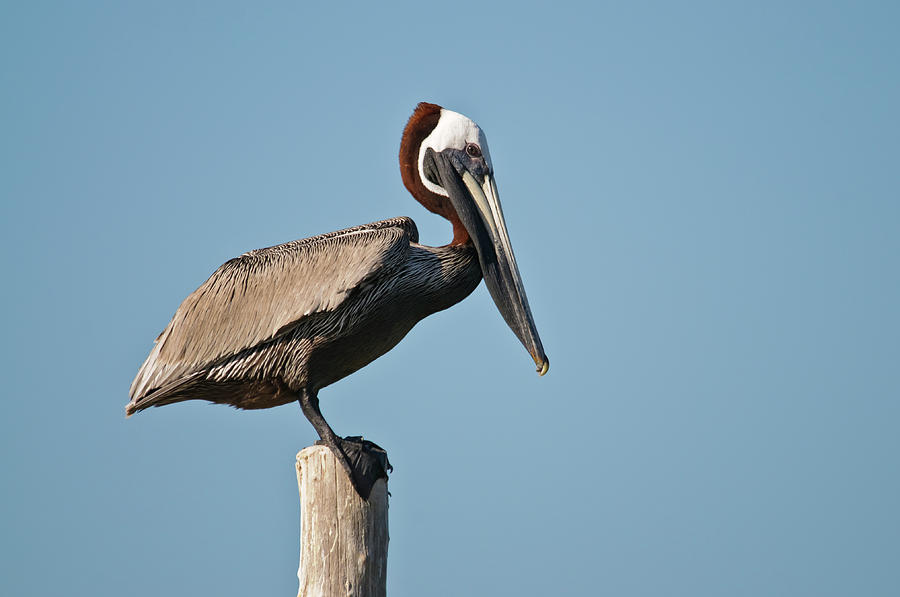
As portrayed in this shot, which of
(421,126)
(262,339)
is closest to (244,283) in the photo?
(262,339)

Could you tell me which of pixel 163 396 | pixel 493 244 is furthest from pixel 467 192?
pixel 163 396

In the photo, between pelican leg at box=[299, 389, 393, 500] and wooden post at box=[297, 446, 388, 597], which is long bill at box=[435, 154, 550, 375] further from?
wooden post at box=[297, 446, 388, 597]

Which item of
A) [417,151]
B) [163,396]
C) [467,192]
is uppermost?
[417,151]

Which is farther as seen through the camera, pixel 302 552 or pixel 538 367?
pixel 538 367

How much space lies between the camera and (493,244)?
534 centimetres

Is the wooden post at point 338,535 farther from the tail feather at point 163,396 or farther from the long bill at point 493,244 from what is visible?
the long bill at point 493,244

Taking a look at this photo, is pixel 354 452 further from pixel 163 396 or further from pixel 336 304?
pixel 163 396

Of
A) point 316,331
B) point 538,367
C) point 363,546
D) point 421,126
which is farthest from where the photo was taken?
point 421,126

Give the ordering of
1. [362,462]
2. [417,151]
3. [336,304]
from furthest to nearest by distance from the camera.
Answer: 1. [417,151]
2. [336,304]
3. [362,462]

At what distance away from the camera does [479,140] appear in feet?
18.0

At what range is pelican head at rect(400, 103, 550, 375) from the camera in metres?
5.24

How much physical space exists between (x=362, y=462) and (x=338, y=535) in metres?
0.36

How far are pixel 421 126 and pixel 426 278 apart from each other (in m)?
1.04

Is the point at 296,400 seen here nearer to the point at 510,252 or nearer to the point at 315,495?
the point at 315,495
